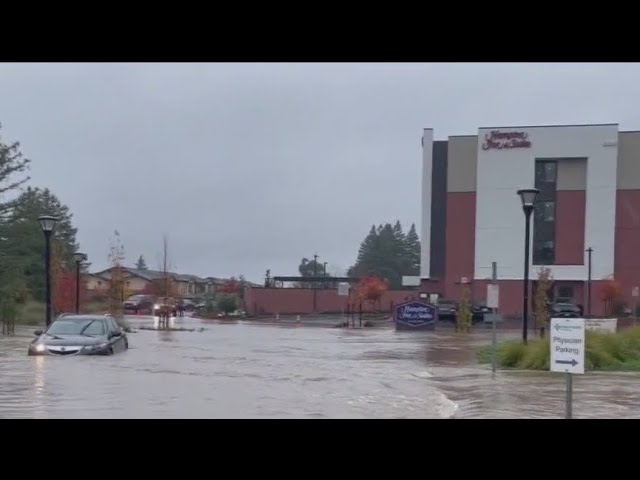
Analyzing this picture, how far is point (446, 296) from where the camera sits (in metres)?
63.5

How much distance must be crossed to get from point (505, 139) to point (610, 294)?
1389 cm

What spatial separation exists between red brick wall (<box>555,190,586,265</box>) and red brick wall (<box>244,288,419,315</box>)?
1309 centimetres

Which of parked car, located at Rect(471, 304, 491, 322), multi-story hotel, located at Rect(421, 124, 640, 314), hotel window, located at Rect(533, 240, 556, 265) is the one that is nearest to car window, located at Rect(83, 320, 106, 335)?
parked car, located at Rect(471, 304, 491, 322)

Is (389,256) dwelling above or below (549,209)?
below

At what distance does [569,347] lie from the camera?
29.3 feet

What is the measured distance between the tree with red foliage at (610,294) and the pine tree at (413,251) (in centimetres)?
5747

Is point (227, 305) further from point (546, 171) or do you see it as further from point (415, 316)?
point (546, 171)

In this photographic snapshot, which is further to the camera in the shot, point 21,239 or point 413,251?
point 413,251

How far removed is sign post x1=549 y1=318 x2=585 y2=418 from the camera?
28.8 feet

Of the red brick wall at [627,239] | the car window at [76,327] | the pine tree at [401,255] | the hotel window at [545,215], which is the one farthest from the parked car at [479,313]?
the pine tree at [401,255]

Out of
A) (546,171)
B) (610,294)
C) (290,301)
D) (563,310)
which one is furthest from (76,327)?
(290,301)

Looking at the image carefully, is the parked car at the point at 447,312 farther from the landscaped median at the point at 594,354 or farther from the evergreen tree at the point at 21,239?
the landscaped median at the point at 594,354

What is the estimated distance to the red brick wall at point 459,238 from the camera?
62.4 meters
